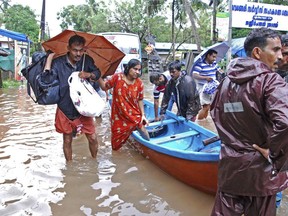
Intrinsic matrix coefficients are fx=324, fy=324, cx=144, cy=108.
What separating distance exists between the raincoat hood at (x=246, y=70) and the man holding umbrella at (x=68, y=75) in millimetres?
2538

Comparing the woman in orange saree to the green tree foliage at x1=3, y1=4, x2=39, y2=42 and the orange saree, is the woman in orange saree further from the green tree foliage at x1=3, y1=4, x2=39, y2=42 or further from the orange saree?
the green tree foliage at x1=3, y1=4, x2=39, y2=42

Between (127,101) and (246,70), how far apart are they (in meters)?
2.78

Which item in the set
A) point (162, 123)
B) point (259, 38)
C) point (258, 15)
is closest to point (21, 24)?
point (258, 15)

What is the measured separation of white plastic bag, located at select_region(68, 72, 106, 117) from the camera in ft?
12.9

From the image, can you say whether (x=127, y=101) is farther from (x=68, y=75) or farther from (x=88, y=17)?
(x=88, y=17)

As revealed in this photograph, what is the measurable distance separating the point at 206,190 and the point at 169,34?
96.6ft

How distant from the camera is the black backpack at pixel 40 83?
3.81 metres

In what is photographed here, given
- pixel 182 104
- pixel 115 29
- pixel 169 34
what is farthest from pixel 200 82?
pixel 169 34

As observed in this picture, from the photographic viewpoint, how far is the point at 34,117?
8148 mm

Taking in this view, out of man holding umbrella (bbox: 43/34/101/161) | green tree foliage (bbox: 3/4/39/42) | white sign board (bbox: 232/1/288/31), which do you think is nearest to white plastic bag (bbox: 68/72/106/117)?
man holding umbrella (bbox: 43/34/101/161)

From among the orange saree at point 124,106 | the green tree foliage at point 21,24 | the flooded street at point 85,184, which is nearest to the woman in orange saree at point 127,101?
the orange saree at point 124,106

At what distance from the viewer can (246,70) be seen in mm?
1827

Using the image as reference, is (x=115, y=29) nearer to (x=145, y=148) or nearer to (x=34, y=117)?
(x=34, y=117)

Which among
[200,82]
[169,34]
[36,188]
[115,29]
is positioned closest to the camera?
[36,188]
